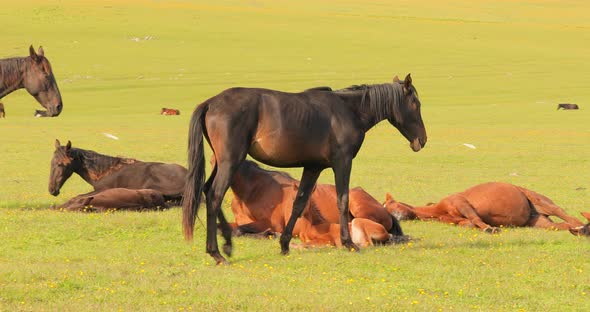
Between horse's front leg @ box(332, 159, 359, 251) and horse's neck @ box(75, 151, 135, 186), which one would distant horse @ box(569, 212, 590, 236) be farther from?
horse's neck @ box(75, 151, 135, 186)

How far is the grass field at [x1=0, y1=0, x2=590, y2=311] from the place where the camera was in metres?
9.38

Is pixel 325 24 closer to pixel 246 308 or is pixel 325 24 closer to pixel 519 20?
pixel 519 20

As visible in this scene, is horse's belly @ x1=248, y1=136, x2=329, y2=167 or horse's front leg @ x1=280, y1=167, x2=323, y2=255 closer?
horse's belly @ x1=248, y1=136, x2=329, y2=167

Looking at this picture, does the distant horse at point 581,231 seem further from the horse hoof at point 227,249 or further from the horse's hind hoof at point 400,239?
the horse hoof at point 227,249

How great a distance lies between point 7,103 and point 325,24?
47508 mm

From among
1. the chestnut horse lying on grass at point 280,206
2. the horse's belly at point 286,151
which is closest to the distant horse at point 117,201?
the chestnut horse lying on grass at point 280,206

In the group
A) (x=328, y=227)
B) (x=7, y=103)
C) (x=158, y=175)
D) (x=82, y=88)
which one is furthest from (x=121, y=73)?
(x=328, y=227)

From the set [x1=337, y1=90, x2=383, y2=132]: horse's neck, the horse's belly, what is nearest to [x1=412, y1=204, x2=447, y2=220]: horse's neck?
[x1=337, y1=90, x2=383, y2=132]: horse's neck

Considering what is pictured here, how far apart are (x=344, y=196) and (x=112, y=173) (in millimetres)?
6400

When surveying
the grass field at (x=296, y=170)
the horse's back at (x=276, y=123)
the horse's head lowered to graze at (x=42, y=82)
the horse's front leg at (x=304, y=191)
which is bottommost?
the grass field at (x=296, y=170)

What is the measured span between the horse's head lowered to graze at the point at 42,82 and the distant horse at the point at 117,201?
4.68 ft

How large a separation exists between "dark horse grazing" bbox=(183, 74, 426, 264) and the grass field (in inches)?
26.3

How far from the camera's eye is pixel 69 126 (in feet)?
123

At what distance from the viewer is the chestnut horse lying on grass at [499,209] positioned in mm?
14164
